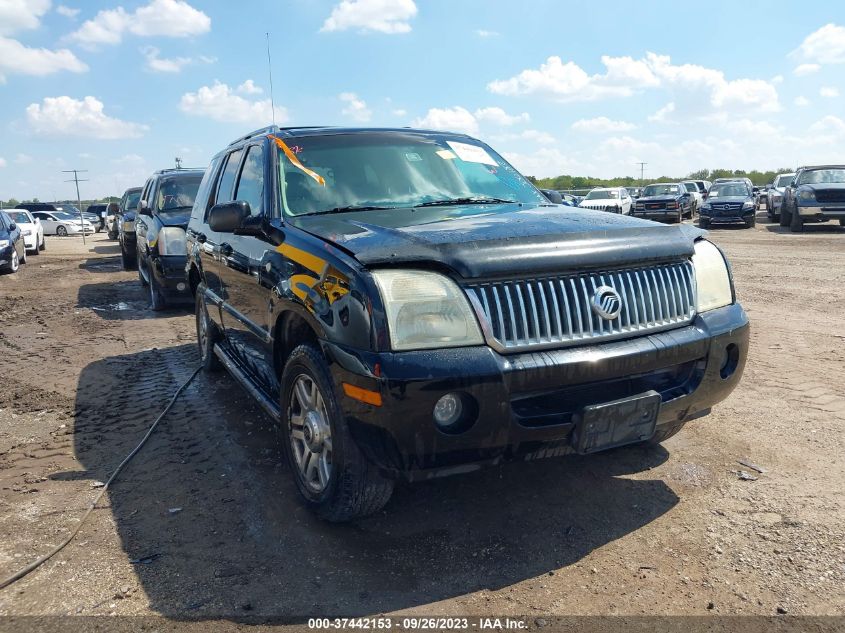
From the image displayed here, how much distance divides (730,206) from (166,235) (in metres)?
20.4

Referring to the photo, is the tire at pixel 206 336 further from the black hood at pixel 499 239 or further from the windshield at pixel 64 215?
the windshield at pixel 64 215

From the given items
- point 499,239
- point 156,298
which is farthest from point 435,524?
point 156,298

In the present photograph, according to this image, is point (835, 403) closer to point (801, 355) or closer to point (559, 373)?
point (801, 355)

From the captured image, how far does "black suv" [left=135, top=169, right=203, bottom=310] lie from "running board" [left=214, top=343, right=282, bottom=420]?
406 cm

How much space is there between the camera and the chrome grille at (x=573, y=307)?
2.77 meters

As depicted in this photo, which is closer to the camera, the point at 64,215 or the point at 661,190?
the point at 661,190

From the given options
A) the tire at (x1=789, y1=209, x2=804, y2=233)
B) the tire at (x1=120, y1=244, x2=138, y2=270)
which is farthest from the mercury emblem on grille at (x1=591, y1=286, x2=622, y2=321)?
the tire at (x1=789, y1=209, x2=804, y2=233)

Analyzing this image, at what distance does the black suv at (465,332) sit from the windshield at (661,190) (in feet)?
83.6

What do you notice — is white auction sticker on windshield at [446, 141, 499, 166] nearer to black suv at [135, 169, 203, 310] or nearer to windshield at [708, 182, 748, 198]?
black suv at [135, 169, 203, 310]

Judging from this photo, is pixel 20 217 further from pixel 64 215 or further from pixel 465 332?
pixel 465 332

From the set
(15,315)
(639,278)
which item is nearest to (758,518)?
(639,278)

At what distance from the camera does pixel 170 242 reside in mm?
9367

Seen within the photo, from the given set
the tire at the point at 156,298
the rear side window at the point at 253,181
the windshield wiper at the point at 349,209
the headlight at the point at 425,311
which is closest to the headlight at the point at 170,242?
the tire at the point at 156,298

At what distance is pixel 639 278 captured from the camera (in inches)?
124
